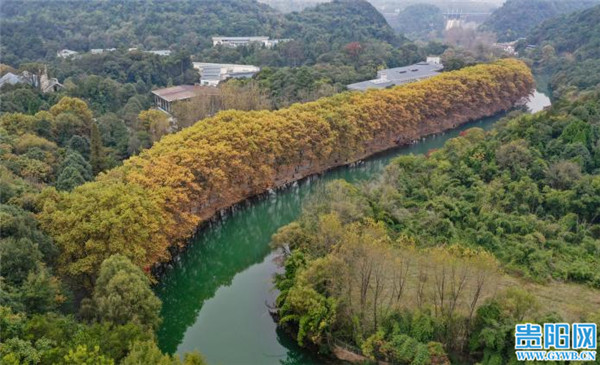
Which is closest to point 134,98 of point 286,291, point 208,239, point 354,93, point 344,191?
point 354,93

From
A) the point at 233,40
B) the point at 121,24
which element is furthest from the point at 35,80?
the point at 121,24

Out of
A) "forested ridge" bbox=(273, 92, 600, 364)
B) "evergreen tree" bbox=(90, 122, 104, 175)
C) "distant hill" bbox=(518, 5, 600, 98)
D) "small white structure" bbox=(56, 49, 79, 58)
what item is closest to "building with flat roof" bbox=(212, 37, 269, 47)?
"small white structure" bbox=(56, 49, 79, 58)

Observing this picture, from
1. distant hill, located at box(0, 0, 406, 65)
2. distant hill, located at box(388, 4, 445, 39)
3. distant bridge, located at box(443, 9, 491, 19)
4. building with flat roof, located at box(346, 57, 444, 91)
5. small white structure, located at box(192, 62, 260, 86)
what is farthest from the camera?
distant bridge, located at box(443, 9, 491, 19)

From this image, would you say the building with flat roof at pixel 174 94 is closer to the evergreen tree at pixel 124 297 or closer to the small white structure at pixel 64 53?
the small white structure at pixel 64 53

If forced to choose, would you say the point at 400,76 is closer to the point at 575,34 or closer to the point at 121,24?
the point at 575,34

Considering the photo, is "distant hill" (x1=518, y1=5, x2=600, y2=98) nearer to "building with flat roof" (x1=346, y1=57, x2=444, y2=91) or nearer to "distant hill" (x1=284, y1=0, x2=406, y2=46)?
"building with flat roof" (x1=346, y1=57, x2=444, y2=91)

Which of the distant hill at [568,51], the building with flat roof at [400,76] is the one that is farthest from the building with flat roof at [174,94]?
the distant hill at [568,51]
